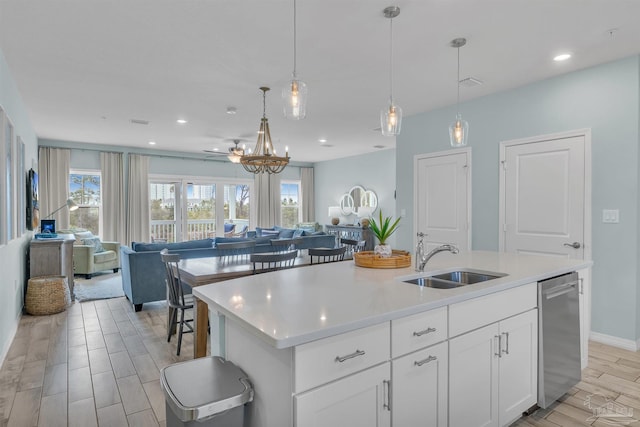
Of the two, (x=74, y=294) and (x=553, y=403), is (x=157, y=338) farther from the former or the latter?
(x=553, y=403)

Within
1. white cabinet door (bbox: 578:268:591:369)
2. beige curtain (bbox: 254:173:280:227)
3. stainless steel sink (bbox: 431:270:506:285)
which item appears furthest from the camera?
beige curtain (bbox: 254:173:280:227)

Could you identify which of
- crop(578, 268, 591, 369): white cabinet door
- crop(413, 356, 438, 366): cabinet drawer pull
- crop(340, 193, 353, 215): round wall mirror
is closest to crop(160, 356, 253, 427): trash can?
crop(413, 356, 438, 366): cabinet drawer pull

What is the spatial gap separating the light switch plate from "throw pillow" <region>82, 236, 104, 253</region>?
7.66 m

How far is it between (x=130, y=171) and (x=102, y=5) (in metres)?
6.00

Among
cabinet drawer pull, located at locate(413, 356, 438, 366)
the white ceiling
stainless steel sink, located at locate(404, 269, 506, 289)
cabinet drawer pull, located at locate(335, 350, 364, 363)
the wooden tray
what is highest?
the white ceiling

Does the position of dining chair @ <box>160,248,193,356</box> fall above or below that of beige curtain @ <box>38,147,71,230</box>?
below

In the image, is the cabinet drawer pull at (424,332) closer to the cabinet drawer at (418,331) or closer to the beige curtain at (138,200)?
the cabinet drawer at (418,331)

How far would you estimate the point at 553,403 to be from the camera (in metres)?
2.35

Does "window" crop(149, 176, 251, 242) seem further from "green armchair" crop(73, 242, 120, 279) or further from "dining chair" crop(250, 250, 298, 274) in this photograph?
"dining chair" crop(250, 250, 298, 274)

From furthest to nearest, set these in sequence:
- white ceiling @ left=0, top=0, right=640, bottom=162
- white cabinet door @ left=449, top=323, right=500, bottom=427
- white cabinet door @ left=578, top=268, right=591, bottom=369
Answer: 1. white cabinet door @ left=578, top=268, right=591, bottom=369
2. white ceiling @ left=0, top=0, right=640, bottom=162
3. white cabinet door @ left=449, top=323, right=500, bottom=427

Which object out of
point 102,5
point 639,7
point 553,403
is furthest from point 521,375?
point 102,5

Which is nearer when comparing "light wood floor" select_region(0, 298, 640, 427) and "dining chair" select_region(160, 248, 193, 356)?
"light wood floor" select_region(0, 298, 640, 427)

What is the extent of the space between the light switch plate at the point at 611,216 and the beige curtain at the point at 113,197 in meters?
8.06

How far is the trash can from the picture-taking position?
4.00 ft
